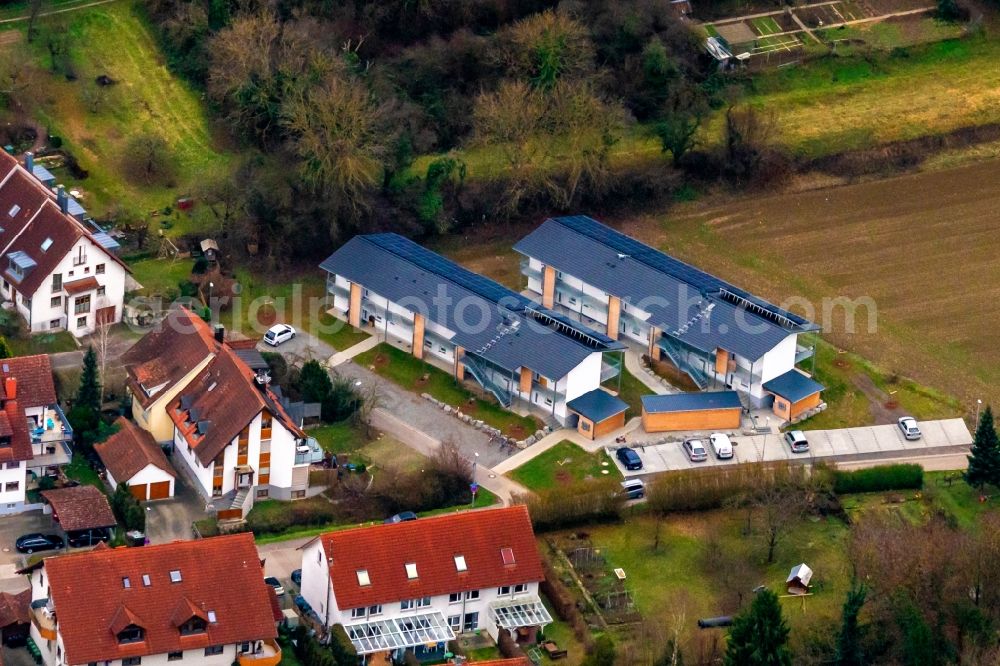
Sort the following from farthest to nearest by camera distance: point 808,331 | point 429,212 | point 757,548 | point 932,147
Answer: point 932,147, point 429,212, point 808,331, point 757,548

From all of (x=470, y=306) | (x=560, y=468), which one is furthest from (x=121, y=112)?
(x=560, y=468)

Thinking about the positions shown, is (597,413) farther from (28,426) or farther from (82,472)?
(28,426)

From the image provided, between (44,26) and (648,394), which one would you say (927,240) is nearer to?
(648,394)

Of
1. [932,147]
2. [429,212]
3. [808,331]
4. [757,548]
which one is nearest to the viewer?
[757,548]

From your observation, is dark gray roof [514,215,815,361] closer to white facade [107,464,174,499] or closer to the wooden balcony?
white facade [107,464,174,499]

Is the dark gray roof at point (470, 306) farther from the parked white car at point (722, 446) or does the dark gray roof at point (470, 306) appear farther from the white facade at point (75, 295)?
the white facade at point (75, 295)

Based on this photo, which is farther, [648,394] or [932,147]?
[932,147]

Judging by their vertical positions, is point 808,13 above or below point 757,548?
above

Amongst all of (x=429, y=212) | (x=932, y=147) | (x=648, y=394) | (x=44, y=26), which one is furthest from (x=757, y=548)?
(x=44, y=26)
